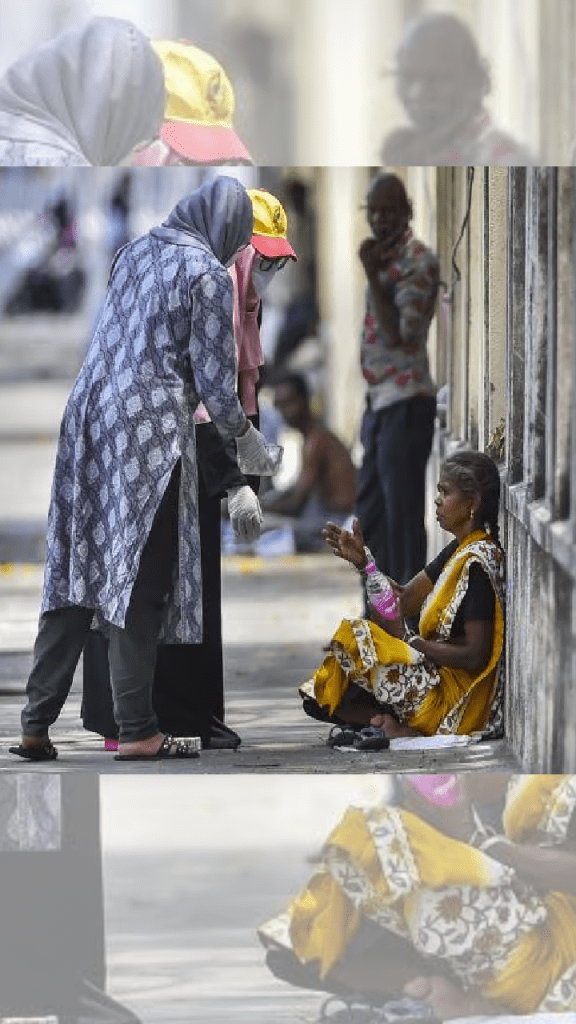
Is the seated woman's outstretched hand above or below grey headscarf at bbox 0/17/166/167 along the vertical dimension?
below

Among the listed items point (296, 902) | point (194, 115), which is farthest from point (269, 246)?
point (296, 902)

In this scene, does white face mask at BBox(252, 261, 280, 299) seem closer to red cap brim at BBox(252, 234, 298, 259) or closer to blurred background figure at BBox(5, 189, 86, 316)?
red cap brim at BBox(252, 234, 298, 259)

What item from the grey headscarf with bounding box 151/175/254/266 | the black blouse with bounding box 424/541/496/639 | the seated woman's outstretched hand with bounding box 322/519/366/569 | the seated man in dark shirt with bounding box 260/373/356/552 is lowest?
the seated man in dark shirt with bounding box 260/373/356/552

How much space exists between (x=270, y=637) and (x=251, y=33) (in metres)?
4.92

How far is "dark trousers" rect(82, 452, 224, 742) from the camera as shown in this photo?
7.85 meters

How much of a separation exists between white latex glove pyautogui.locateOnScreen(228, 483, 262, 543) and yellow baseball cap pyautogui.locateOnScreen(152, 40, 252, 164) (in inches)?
43.8

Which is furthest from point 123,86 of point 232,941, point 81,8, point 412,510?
point 412,510

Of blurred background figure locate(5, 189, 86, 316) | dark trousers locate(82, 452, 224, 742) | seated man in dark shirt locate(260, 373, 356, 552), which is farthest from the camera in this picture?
blurred background figure locate(5, 189, 86, 316)

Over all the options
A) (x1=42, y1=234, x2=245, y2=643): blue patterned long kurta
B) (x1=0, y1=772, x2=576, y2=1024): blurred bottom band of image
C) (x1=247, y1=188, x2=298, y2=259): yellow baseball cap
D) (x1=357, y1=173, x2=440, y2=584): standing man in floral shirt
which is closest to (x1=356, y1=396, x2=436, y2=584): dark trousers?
(x1=357, y1=173, x2=440, y2=584): standing man in floral shirt

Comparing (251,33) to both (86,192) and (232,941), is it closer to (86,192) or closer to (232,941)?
(232,941)

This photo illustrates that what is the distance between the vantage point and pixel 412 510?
10.1 m

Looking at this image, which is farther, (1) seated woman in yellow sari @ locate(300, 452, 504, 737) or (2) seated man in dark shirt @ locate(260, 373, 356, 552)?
(2) seated man in dark shirt @ locate(260, 373, 356, 552)

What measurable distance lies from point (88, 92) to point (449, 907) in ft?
6.40

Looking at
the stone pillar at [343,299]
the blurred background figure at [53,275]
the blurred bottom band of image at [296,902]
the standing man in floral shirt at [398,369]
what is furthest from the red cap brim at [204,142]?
the blurred background figure at [53,275]
